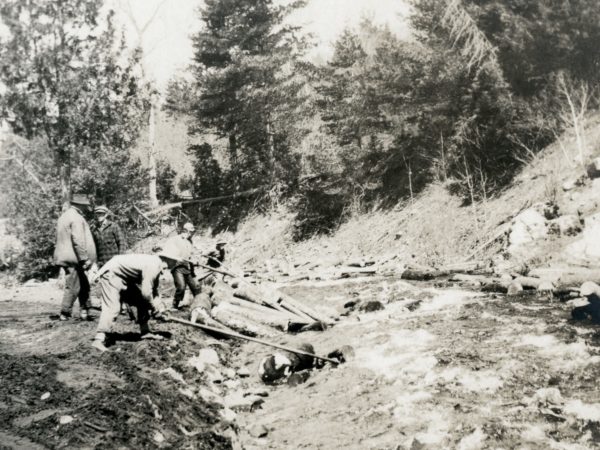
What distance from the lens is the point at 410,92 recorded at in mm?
14820

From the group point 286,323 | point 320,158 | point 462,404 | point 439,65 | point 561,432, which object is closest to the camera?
point 561,432

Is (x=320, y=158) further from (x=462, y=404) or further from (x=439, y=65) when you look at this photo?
(x=462, y=404)

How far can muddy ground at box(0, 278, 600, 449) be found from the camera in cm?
413

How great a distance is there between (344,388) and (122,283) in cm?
307

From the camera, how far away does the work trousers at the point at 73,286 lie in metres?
7.98

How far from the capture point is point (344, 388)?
5.59m

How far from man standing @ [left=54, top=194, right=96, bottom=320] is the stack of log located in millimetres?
2120

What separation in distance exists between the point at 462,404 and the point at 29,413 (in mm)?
3710

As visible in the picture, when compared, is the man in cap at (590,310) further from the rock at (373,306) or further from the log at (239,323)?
the log at (239,323)

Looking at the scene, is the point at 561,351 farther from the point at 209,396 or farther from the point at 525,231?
the point at 525,231

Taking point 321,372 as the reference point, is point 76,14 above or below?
above

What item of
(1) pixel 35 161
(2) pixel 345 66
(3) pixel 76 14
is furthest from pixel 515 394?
(1) pixel 35 161

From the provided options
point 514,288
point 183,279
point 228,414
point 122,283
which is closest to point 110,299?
point 122,283

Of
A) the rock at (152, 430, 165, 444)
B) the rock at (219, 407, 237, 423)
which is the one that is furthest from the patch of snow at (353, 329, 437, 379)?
the rock at (152, 430, 165, 444)
